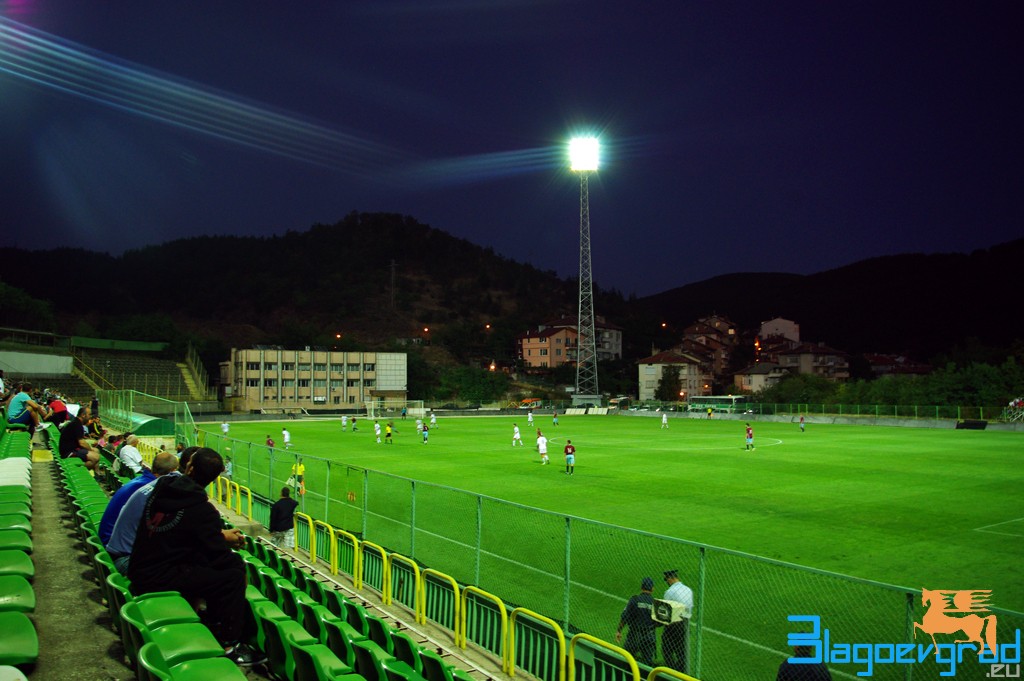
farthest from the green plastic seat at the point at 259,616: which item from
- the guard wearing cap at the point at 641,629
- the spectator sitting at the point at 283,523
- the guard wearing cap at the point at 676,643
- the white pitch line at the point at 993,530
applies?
the white pitch line at the point at 993,530

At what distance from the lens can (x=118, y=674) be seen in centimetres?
532

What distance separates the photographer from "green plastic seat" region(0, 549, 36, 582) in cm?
618

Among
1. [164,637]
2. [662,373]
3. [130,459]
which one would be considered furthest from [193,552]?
[662,373]

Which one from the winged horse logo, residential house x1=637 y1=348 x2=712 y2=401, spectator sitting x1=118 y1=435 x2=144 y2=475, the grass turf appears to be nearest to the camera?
the winged horse logo

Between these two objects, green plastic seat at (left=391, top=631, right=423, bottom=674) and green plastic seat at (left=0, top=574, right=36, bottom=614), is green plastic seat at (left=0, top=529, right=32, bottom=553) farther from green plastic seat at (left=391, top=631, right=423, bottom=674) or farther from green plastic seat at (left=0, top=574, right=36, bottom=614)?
green plastic seat at (left=391, top=631, right=423, bottom=674)

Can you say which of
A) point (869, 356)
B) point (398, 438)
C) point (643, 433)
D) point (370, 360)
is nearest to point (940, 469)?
point (643, 433)

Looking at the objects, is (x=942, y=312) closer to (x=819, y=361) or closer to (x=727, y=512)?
(x=819, y=361)

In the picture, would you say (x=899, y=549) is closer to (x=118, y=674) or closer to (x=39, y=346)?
(x=118, y=674)

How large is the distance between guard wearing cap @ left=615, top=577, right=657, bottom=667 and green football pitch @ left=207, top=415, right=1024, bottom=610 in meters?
7.67

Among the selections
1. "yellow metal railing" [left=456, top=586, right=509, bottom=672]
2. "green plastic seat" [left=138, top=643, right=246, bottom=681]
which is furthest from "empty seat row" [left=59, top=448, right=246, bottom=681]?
"yellow metal railing" [left=456, top=586, right=509, bottom=672]

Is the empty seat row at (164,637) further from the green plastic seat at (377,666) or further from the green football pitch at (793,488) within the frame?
the green football pitch at (793,488)

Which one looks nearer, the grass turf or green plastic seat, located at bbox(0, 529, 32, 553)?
green plastic seat, located at bbox(0, 529, 32, 553)

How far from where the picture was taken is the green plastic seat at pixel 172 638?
4.61 metres

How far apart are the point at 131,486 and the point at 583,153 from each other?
81.9 meters
